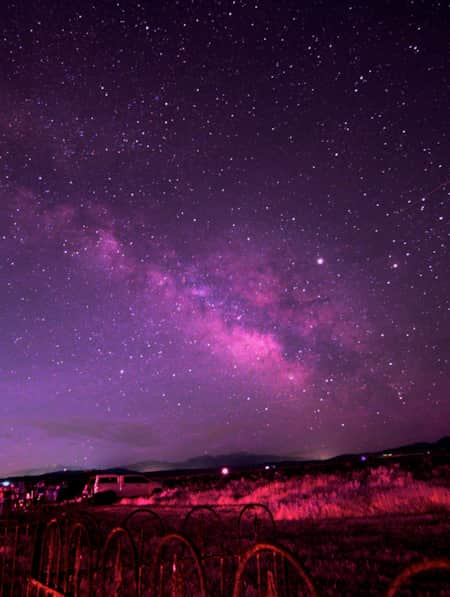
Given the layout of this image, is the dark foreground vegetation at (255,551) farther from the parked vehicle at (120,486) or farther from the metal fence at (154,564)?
the parked vehicle at (120,486)

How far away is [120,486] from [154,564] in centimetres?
2437

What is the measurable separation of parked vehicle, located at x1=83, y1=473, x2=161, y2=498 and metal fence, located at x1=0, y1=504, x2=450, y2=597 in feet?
38.7

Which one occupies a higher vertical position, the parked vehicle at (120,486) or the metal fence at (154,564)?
the parked vehicle at (120,486)

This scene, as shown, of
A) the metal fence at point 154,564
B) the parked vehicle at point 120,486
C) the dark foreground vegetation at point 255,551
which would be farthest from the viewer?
the parked vehicle at point 120,486

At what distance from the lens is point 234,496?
72.7 ft

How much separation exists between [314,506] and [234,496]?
824 cm

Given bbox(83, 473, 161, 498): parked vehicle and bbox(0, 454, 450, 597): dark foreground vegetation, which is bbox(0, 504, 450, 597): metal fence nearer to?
bbox(0, 454, 450, 597): dark foreground vegetation

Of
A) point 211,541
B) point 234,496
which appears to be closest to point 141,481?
point 234,496

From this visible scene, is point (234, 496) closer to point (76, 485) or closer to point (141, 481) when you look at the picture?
point (141, 481)

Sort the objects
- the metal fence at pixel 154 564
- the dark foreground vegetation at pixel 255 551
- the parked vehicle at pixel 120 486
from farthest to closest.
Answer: the parked vehicle at pixel 120 486 < the dark foreground vegetation at pixel 255 551 < the metal fence at pixel 154 564

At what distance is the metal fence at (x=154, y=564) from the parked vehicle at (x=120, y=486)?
11.8m

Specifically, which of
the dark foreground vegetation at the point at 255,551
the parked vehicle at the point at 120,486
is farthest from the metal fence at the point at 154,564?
the parked vehicle at the point at 120,486

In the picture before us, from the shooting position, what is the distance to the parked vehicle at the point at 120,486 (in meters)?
25.2

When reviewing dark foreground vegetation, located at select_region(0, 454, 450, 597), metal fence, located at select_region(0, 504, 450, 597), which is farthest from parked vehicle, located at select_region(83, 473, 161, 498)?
metal fence, located at select_region(0, 504, 450, 597)
